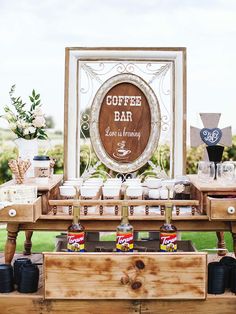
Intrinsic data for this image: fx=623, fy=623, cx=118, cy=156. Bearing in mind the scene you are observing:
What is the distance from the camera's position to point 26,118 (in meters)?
4.28

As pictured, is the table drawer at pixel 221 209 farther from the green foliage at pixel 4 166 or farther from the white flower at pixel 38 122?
the green foliage at pixel 4 166

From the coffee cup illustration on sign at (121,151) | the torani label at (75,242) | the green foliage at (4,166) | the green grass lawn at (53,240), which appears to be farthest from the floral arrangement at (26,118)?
the green foliage at (4,166)

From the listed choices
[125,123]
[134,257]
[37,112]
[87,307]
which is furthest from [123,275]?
[37,112]

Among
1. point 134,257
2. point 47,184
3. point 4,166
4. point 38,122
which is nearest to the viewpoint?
point 134,257

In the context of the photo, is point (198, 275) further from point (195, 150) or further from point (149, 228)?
point (195, 150)

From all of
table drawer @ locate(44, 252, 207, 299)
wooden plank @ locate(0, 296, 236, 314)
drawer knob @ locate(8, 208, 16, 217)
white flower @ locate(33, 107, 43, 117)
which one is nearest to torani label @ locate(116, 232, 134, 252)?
table drawer @ locate(44, 252, 207, 299)

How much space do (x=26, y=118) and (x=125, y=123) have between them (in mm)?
681

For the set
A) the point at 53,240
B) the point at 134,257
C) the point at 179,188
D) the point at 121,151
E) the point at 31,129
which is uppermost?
the point at 31,129

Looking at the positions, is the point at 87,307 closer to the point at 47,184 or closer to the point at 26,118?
the point at 47,184

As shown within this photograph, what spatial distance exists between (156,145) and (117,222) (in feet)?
2.58

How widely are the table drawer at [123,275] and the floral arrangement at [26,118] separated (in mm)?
1105

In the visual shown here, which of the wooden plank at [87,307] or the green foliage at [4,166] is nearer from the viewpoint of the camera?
the wooden plank at [87,307]

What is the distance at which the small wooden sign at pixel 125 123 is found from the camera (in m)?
4.25

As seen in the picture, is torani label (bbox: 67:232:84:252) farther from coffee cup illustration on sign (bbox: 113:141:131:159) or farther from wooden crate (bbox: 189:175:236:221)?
coffee cup illustration on sign (bbox: 113:141:131:159)
